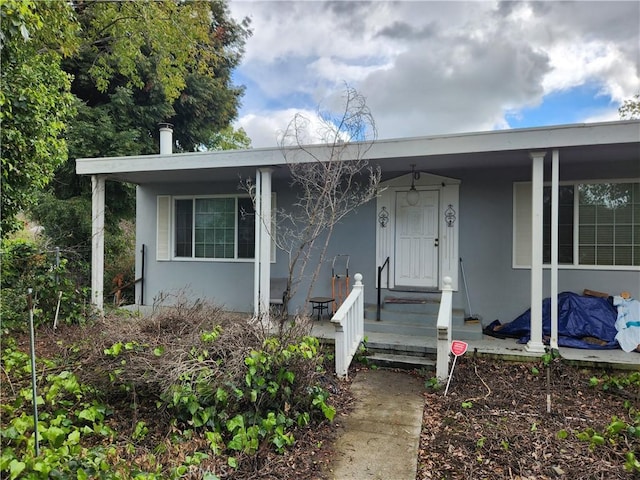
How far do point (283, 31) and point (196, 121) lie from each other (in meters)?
6.58

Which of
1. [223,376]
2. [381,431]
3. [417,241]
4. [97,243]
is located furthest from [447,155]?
[97,243]

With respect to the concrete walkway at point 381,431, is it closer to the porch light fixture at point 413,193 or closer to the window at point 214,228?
the porch light fixture at point 413,193

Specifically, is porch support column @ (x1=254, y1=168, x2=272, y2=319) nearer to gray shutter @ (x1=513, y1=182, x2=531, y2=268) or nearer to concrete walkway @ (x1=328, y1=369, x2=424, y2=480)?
concrete walkway @ (x1=328, y1=369, x2=424, y2=480)

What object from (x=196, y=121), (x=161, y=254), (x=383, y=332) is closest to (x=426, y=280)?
(x=383, y=332)

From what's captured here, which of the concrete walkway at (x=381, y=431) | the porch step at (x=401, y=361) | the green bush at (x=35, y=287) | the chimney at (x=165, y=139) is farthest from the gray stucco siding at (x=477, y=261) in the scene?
the concrete walkway at (x=381, y=431)

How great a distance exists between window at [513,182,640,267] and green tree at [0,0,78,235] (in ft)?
20.2

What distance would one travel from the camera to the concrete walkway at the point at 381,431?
2641mm

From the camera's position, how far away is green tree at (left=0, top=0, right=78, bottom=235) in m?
4.07

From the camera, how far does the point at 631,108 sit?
1393cm

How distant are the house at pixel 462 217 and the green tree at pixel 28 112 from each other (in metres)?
1.32

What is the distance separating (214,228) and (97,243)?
6.21 ft

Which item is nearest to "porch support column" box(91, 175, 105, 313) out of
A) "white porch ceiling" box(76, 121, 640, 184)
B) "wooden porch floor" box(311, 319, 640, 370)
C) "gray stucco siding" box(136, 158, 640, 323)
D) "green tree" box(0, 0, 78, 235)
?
"white porch ceiling" box(76, 121, 640, 184)

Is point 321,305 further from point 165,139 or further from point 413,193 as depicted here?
point 165,139

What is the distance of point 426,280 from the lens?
20.0 ft
